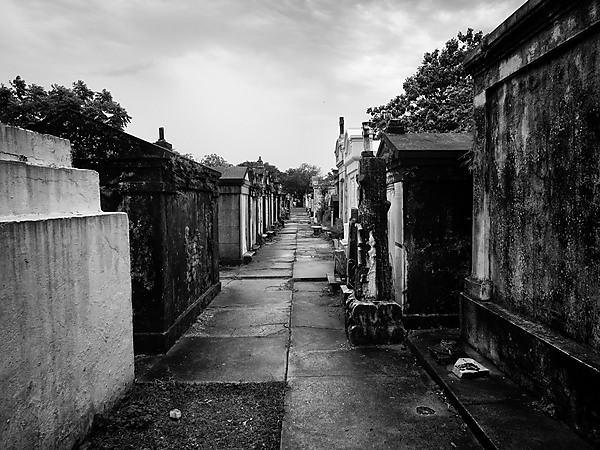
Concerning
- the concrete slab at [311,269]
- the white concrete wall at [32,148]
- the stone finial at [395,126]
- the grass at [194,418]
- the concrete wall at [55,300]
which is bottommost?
the grass at [194,418]

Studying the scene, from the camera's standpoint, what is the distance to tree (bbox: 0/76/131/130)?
693 inches

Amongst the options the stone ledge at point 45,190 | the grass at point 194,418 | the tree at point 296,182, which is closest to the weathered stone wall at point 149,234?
the grass at point 194,418

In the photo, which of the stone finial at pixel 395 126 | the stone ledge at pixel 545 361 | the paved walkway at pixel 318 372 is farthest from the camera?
the stone finial at pixel 395 126

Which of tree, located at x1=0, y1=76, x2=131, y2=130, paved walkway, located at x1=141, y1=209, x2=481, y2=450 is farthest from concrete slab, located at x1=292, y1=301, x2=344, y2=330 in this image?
tree, located at x1=0, y1=76, x2=131, y2=130

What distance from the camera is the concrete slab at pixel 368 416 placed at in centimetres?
323

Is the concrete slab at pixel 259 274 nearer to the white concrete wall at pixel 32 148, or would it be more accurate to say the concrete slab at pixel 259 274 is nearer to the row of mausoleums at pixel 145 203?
the row of mausoleums at pixel 145 203

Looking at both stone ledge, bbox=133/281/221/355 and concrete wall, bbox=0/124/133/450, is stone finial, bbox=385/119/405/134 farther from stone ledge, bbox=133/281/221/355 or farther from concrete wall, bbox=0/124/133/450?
concrete wall, bbox=0/124/133/450

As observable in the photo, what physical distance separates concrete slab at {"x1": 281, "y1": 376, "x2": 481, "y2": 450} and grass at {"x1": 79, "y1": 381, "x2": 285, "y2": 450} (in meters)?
0.19

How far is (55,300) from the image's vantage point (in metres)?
2.90

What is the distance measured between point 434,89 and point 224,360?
15422 millimetres

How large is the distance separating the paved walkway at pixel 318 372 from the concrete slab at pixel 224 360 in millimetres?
11

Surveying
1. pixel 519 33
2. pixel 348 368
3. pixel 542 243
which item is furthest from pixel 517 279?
pixel 519 33

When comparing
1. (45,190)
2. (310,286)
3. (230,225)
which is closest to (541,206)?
(45,190)

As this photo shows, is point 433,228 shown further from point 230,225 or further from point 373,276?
point 230,225
